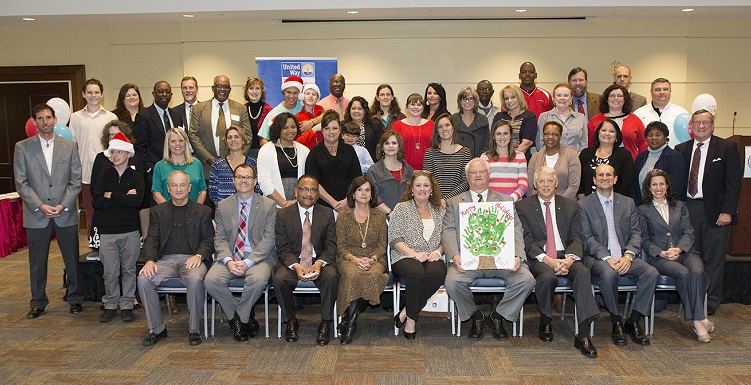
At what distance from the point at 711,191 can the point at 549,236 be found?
1.57 metres

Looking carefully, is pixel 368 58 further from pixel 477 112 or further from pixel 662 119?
pixel 662 119

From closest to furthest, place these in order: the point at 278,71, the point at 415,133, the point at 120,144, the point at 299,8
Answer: the point at 120,144 < the point at 415,133 < the point at 299,8 < the point at 278,71

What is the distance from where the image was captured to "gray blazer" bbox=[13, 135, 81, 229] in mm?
5664

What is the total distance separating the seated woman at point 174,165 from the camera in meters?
5.65

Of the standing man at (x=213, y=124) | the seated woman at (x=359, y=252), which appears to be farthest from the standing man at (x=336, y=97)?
the seated woman at (x=359, y=252)

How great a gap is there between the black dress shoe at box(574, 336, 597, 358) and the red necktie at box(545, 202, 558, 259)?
69 centimetres

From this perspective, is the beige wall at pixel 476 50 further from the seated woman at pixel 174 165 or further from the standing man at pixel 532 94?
the seated woman at pixel 174 165

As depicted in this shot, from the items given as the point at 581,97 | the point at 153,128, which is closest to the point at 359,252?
the point at 153,128

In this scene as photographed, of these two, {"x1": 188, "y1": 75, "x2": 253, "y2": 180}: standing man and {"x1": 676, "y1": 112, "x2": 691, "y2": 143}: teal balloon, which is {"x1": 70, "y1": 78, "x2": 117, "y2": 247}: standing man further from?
{"x1": 676, "y1": 112, "x2": 691, "y2": 143}: teal balloon

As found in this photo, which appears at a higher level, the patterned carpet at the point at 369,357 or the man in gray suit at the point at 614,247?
the man in gray suit at the point at 614,247

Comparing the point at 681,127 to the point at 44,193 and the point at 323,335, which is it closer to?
the point at 323,335

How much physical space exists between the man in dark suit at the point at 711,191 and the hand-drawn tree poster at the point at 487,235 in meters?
1.80

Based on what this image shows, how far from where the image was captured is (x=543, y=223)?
202 inches

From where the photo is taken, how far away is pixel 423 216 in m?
5.22
